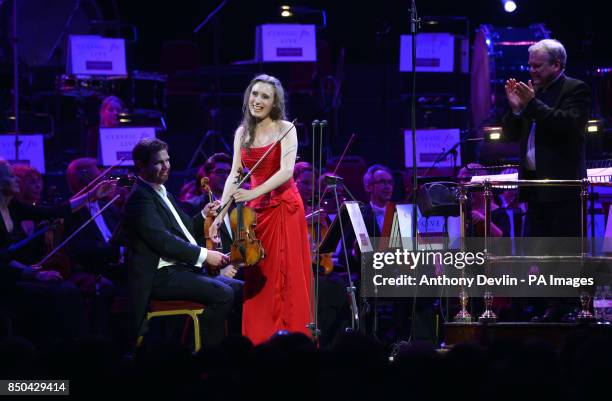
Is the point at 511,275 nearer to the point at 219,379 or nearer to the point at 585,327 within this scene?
the point at 585,327

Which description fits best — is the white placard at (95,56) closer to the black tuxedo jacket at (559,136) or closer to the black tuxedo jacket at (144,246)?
the black tuxedo jacket at (144,246)

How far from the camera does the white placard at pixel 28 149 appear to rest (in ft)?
33.3

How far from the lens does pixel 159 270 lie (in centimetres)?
598

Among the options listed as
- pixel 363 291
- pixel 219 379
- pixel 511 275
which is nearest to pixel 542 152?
pixel 511 275

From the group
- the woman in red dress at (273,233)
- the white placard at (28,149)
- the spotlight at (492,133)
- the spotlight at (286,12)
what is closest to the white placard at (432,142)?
the spotlight at (286,12)

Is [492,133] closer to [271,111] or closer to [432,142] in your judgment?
[271,111]

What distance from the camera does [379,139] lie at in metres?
11.5

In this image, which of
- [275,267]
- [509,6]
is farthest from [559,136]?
[509,6]

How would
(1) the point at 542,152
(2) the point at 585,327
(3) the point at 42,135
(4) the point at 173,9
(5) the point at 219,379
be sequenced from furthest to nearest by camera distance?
(4) the point at 173,9 → (3) the point at 42,135 → (1) the point at 542,152 → (2) the point at 585,327 → (5) the point at 219,379

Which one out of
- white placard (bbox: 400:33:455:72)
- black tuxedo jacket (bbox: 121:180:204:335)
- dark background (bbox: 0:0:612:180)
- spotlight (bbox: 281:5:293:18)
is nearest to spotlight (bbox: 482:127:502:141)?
black tuxedo jacket (bbox: 121:180:204:335)

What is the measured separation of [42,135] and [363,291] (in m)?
5.53

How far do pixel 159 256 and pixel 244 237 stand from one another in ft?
2.18

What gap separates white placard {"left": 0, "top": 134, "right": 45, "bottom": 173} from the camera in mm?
10148

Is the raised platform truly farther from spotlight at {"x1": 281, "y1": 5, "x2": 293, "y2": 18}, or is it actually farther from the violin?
spotlight at {"x1": 281, "y1": 5, "x2": 293, "y2": 18}
